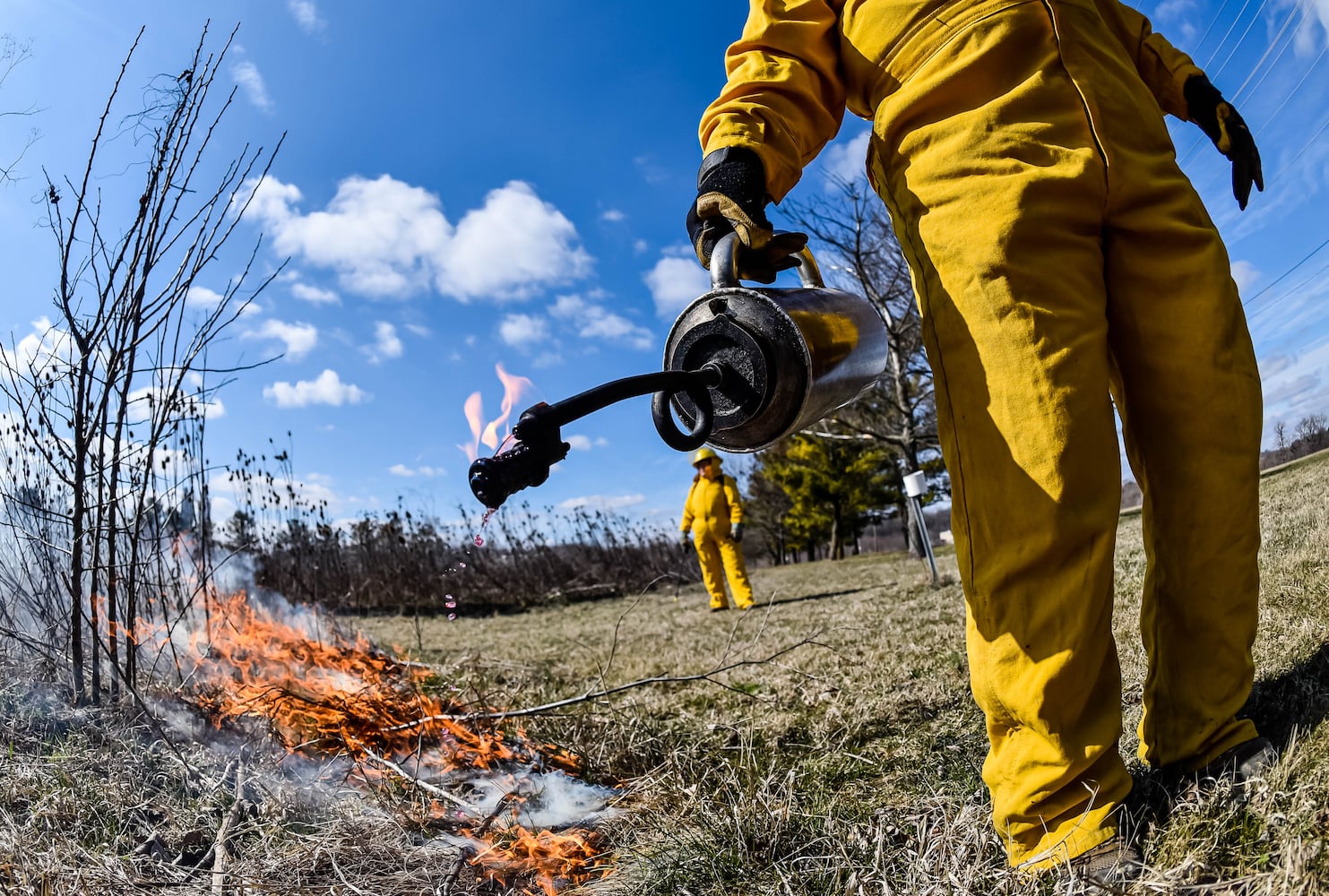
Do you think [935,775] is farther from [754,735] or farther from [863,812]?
[754,735]

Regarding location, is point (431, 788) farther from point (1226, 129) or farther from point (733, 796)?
point (1226, 129)

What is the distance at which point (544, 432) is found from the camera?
112 cm

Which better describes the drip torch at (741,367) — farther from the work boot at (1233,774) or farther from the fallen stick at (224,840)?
the fallen stick at (224,840)

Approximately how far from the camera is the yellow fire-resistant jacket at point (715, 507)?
29.6 feet

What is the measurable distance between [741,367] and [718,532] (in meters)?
7.76

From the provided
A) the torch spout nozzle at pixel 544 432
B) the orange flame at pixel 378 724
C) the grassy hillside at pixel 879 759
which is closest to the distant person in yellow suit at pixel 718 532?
the grassy hillside at pixel 879 759

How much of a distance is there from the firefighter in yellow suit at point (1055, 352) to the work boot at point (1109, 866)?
0.01m

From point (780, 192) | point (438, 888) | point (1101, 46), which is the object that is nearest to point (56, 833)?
point (438, 888)

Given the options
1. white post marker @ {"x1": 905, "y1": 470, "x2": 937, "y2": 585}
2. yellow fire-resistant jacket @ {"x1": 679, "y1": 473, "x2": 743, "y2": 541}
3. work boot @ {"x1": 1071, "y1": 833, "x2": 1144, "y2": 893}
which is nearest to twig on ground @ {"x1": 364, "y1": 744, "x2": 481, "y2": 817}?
work boot @ {"x1": 1071, "y1": 833, "x2": 1144, "y2": 893}

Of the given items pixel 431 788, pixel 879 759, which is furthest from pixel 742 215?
pixel 431 788

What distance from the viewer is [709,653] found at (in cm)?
450

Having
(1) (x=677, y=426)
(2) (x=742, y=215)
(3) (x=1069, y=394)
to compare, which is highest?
(2) (x=742, y=215)

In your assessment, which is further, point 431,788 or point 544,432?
point 431,788

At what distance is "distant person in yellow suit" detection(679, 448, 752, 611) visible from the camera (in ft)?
28.6
